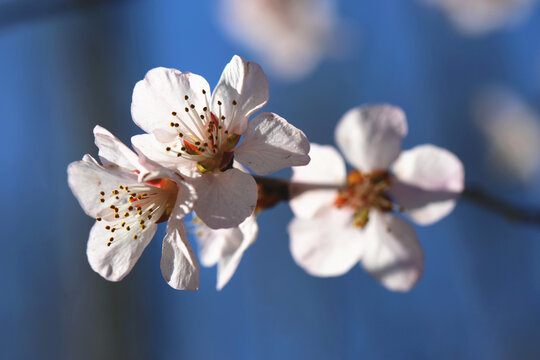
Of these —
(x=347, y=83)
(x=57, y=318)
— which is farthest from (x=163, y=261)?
(x=347, y=83)

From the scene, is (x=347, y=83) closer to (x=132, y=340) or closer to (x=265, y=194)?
(x=132, y=340)

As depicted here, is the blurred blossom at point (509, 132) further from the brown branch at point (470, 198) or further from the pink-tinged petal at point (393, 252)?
the pink-tinged petal at point (393, 252)

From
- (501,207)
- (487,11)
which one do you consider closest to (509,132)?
(487,11)

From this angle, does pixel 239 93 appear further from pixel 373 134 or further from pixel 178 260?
pixel 373 134

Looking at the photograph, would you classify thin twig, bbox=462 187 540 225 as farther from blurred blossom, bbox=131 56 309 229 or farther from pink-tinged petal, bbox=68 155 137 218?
pink-tinged petal, bbox=68 155 137 218

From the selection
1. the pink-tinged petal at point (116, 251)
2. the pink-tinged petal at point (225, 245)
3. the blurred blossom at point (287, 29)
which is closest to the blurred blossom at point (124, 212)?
the pink-tinged petal at point (116, 251)
